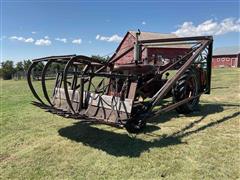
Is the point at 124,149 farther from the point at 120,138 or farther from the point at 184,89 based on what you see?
the point at 184,89

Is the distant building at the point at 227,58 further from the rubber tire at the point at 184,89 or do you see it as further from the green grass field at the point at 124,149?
the green grass field at the point at 124,149

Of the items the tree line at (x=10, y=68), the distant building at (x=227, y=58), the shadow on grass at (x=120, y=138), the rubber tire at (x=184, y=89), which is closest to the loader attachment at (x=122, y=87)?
the rubber tire at (x=184, y=89)

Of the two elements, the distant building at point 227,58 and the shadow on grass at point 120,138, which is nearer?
the shadow on grass at point 120,138

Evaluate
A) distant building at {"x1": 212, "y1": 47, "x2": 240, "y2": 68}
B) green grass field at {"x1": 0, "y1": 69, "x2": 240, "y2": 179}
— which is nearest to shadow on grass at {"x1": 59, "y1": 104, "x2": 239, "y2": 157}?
green grass field at {"x1": 0, "y1": 69, "x2": 240, "y2": 179}

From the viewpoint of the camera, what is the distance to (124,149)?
15.3ft

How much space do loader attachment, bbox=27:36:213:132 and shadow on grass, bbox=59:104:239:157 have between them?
0.31 metres

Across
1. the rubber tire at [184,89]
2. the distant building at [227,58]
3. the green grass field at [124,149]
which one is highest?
the distant building at [227,58]

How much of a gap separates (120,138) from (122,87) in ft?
3.30

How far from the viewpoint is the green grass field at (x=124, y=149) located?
12.6 ft

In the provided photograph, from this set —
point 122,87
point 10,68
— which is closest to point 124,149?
point 122,87

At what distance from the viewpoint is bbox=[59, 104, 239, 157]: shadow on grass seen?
4.67 meters

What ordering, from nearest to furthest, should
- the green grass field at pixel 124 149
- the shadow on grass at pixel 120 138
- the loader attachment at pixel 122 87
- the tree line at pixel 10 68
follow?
the green grass field at pixel 124 149
the shadow on grass at pixel 120 138
the loader attachment at pixel 122 87
the tree line at pixel 10 68

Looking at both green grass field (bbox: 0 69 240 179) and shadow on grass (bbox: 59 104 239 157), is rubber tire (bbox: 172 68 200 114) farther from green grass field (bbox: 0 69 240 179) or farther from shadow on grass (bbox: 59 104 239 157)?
shadow on grass (bbox: 59 104 239 157)

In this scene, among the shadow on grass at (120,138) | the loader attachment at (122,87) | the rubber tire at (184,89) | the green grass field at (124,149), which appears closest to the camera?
the green grass field at (124,149)
